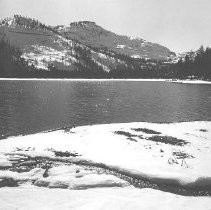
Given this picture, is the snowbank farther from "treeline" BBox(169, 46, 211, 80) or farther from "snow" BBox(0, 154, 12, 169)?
"treeline" BBox(169, 46, 211, 80)

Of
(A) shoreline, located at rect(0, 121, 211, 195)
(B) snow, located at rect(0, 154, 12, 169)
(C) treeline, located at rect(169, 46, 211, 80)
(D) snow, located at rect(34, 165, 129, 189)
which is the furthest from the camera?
(C) treeline, located at rect(169, 46, 211, 80)

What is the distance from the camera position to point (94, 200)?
44.8ft

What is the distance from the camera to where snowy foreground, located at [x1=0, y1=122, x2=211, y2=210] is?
13.8 metres

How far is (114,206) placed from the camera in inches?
510

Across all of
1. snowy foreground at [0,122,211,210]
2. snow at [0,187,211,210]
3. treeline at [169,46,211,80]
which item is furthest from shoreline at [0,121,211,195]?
treeline at [169,46,211,80]

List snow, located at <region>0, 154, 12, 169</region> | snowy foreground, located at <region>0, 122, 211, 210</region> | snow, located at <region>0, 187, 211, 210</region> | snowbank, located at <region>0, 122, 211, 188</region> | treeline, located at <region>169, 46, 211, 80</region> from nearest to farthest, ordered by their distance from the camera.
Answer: snow, located at <region>0, 187, 211, 210</region>
snowy foreground, located at <region>0, 122, 211, 210</region>
snowbank, located at <region>0, 122, 211, 188</region>
snow, located at <region>0, 154, 12, 169</region>
treeline, located at <region>169, 46, 211, 80</region>

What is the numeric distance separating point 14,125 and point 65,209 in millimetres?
31149

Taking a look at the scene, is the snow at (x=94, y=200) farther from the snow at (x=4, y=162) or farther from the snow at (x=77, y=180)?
the snow at (x=4, y=162)

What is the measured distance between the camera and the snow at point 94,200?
12977 mm

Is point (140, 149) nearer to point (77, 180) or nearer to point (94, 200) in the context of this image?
point (77, 180)

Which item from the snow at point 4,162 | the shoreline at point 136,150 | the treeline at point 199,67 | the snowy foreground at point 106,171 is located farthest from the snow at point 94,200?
the treeline at point 199,67

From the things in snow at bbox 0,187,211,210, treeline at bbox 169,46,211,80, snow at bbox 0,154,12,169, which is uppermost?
treeline at bbox 169,46,211,80

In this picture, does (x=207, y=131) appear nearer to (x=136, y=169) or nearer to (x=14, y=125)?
(x=136, y=169)

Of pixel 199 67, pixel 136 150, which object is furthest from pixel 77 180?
pixel 199 67
